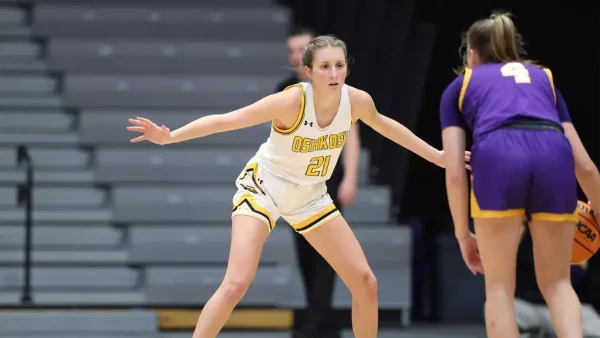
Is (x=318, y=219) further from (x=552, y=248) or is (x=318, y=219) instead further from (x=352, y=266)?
(x=552, y=248)

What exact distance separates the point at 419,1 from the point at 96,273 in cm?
397

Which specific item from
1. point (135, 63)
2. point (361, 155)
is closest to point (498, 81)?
point (361, 155)

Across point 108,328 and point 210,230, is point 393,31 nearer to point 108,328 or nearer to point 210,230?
point 210,230

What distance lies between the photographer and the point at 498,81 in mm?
3717

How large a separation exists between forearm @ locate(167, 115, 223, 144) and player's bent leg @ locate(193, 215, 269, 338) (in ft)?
1.35

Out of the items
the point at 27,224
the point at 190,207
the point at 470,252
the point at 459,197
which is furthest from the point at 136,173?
the point at 459,197

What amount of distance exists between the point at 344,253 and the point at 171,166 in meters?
3.86

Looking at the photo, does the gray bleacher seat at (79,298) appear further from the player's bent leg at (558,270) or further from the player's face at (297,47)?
the player's bent leg at (558,270)

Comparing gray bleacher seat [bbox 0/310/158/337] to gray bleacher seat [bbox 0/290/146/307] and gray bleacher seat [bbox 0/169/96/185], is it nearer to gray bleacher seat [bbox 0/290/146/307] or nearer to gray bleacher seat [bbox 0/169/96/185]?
gray bleacher seat [bbox 0/290/146/307]

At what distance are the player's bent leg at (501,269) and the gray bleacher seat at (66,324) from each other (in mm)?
3519

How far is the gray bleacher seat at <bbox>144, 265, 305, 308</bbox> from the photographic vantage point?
7195 millimetres

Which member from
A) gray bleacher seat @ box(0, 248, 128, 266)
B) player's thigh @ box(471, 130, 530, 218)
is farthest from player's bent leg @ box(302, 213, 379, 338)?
gray bleacher seat @ box(0, 248, 128, 266)

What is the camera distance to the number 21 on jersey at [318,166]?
14.3ft

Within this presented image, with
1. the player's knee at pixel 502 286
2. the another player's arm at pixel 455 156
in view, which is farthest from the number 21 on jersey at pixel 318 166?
the player's knee at pixel 502 286
